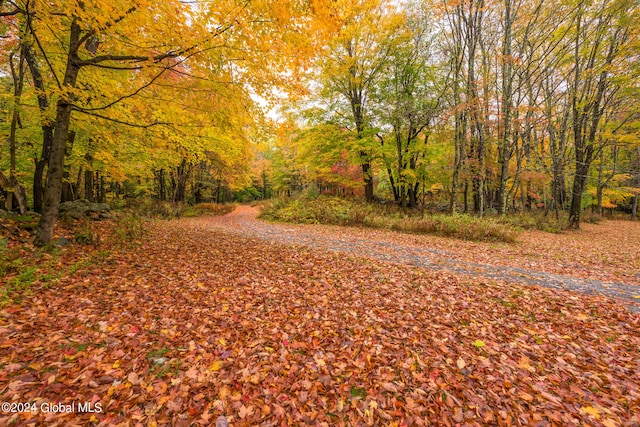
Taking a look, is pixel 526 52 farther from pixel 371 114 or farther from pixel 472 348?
pixel 472 348

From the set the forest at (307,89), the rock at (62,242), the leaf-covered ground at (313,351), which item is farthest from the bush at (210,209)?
the leaf-covered ground at (313,351)

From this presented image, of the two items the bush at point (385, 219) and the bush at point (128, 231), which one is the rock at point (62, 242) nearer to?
the bush at point (128, 231)

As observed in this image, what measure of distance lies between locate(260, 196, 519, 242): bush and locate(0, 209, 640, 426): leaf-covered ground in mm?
5790

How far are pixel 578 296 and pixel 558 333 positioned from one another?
1.89 m

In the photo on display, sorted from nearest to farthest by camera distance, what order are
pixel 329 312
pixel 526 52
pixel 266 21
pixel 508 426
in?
pixel 508 426
pixel 329 312
pixel 266 21
pixel 526 52

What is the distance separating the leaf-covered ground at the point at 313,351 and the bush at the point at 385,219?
19.0ft

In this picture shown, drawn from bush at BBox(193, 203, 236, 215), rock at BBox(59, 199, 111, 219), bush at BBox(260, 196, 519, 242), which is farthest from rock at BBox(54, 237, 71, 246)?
bush at BBox(193, 203, 236, 215)

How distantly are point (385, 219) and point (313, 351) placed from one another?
10.5 meters

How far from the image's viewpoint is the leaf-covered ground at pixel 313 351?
2.37 m

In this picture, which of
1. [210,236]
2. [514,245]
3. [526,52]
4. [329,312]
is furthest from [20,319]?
[526,52]

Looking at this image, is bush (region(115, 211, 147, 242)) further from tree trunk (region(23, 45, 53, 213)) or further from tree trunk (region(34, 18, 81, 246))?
tree trunk (region(23, 45, 53, 213))

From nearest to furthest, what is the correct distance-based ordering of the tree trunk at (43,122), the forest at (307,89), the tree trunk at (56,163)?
the forest at (307,89)
the tree trunk at (56,163)
the tree trunk at (43,122)

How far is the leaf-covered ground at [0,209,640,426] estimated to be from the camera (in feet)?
7.76

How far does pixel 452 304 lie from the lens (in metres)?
4.38
